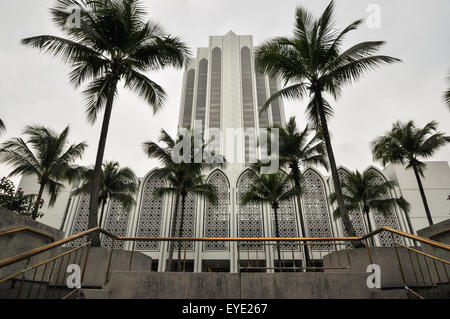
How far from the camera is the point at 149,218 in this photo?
2117 cm

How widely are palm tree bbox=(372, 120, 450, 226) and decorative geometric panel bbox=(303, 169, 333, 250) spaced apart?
6.44m

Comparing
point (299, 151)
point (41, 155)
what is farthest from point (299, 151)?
point (41, 155)

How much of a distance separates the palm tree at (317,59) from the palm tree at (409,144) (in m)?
7.72

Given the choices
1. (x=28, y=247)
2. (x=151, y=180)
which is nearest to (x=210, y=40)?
(x=151, y=180)

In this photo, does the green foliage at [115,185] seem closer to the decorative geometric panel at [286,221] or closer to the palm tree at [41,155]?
the palm tree at [41,155]

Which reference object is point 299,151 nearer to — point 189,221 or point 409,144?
point 409,144

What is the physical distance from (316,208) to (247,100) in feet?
128

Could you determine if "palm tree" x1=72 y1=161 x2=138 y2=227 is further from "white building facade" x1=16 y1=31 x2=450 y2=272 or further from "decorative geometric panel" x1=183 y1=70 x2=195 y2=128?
"decorative geometric panel" x1=183 y1=70 x2=195 y2=128

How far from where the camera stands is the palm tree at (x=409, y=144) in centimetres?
1459

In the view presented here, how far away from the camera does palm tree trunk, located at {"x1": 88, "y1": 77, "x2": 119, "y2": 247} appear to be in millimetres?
7148

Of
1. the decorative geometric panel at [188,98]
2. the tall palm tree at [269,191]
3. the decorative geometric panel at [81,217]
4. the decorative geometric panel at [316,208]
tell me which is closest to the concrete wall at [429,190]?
the decorative geometric panel at [316,208]
